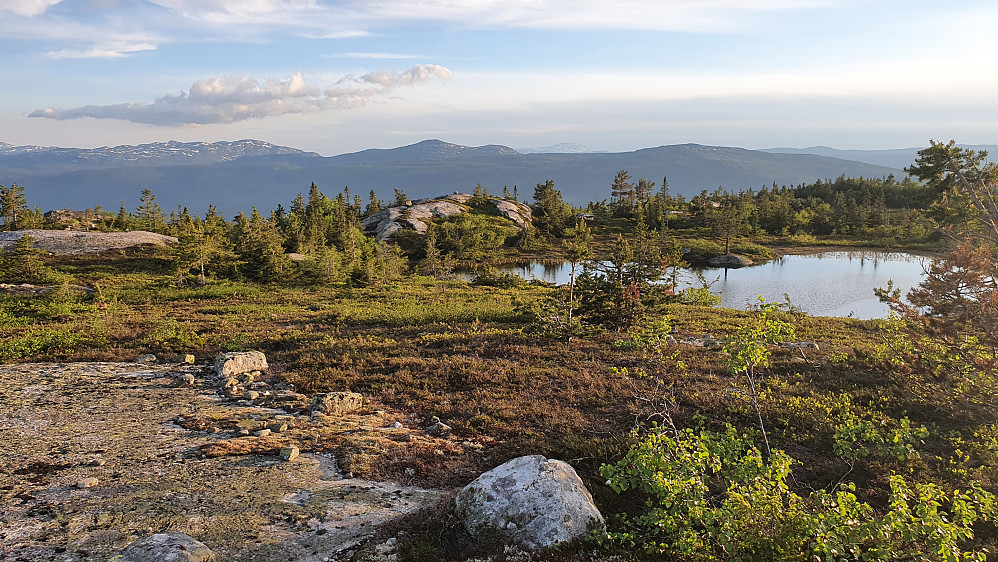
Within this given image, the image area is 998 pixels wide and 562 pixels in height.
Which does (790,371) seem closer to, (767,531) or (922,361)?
(922,361)

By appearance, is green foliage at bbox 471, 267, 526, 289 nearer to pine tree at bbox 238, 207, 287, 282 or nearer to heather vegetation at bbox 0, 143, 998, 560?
heather vegetation at bbox 0, 143, 998, 560

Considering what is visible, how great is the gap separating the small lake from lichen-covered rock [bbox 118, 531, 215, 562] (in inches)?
1165

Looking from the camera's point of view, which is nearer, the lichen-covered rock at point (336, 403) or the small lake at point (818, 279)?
the lichen-covered rock at point (336, 403)

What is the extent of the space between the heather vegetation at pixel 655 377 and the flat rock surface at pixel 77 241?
11.6 ft

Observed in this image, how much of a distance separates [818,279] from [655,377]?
44.4m

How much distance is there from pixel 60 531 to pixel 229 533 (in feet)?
6.96

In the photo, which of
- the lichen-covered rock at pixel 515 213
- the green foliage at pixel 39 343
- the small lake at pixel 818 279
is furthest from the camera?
the lichen-covered rock at pixel 515 213

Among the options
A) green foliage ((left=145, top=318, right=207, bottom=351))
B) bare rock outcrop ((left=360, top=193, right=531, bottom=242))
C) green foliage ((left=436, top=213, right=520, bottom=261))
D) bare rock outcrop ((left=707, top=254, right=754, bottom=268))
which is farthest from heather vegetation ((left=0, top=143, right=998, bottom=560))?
bare rock outcrop ((left=360, top=193, right=531, bottom=242))

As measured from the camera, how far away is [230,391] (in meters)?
13.3

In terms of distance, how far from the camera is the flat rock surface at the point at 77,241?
40781mm

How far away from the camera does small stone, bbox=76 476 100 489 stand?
7.61 meters

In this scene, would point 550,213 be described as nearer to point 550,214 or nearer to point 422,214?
point 550,214

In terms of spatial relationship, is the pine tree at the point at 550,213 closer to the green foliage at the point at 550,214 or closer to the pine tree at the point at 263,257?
the green foliage at the point at 550,214

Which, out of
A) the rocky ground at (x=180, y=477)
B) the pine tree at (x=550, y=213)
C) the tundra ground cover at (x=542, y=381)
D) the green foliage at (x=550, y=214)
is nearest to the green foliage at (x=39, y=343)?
the tundra ground cover at (x=542, y=381)
